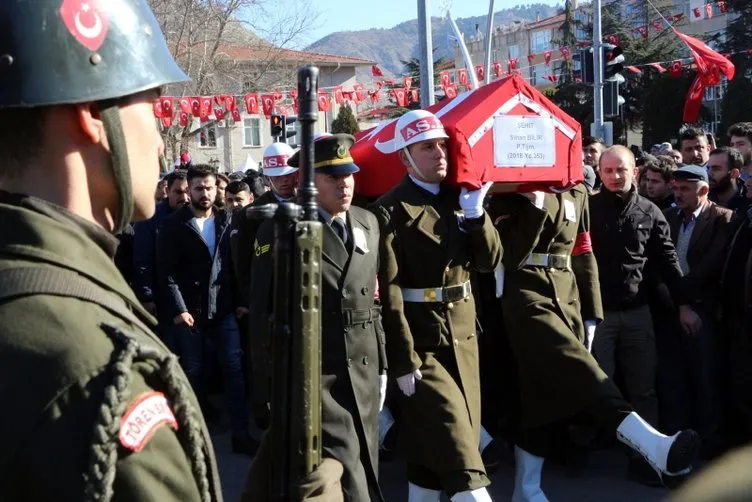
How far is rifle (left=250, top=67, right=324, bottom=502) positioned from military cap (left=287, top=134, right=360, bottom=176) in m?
2.46

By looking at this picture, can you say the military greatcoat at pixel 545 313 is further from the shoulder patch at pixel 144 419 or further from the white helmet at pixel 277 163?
the shoulder patch at pixel 144 419

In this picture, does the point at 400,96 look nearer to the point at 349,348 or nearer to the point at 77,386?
the point at 349,348

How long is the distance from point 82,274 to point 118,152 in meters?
0.25

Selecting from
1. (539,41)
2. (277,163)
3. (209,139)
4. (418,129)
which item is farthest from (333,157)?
(539,41)

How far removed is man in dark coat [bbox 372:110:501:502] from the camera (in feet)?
15.3

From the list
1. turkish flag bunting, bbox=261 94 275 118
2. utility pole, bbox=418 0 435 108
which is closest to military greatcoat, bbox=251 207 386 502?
utility pole, bbox=418 0 435 108

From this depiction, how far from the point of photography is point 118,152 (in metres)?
1.60

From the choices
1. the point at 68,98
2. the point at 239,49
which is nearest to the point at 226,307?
the point at 68,98

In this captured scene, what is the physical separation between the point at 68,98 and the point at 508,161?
373 cm

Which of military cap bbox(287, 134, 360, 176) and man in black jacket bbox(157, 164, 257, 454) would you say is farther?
man in black jacket bbox(157, 164, 257, 454)

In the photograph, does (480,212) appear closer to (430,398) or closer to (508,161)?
(508,161)

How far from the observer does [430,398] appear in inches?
186

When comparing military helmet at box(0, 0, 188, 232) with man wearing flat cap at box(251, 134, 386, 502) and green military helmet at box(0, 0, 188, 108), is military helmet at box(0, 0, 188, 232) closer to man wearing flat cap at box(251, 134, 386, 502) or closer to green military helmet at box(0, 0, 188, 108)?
green military helmet at box(0, 0, 188, 108)

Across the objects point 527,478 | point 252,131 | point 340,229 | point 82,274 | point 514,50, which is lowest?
point 527,478
